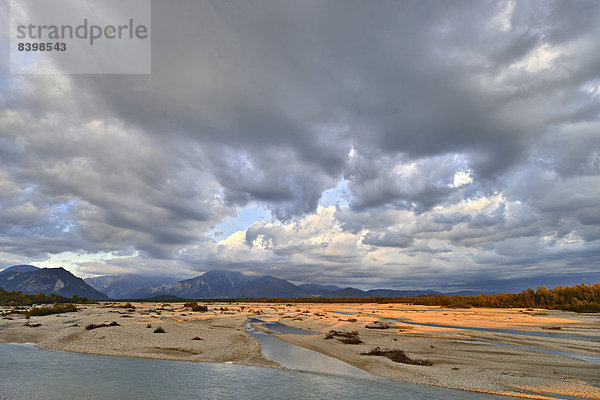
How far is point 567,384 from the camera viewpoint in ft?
60.1

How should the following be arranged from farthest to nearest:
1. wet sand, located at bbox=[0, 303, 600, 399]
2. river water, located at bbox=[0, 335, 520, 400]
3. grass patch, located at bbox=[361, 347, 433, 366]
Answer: grass patch, located at bbox=[361, 347, 433, 366] → wet sand, located at bbox=[0, 303, 600, 399] → river water, located at bbox=[0, 335, 520, 400]

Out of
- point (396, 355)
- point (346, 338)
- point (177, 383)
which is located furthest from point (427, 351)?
point (177, 383)

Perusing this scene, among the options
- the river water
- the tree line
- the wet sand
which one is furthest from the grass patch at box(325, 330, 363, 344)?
the tree line

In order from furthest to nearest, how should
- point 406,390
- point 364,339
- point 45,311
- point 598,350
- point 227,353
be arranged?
point 45,311 → point 364,339 → point 598,350 → point 227,353 → point 406,390

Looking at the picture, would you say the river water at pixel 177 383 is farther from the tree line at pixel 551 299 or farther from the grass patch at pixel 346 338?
the tree line at pixel 551 299

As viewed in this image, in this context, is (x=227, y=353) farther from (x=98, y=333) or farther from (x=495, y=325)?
(x=495, y=325)

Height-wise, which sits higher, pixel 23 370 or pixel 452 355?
pixel 23 370

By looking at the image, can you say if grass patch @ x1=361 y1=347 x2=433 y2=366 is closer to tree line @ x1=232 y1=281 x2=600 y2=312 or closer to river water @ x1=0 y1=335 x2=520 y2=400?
river water @ x1=0 y1=335 x2=520 y2=400

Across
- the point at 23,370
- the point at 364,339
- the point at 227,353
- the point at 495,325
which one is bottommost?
the point at 495,325

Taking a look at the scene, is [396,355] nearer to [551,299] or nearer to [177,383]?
[177,383]

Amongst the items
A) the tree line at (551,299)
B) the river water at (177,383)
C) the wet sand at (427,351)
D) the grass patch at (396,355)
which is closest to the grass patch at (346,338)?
the wet sand at (427,351)

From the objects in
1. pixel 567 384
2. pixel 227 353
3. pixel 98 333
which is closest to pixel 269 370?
pixel 227 353

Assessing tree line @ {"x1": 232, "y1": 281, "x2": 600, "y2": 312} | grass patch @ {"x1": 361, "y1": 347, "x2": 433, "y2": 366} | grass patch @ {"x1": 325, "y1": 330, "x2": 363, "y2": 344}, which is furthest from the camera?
tree line @ {"x1": 232, "y1": 281, "x2": 600, "y2": 312}

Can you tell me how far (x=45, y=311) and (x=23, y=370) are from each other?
54.0 metres
